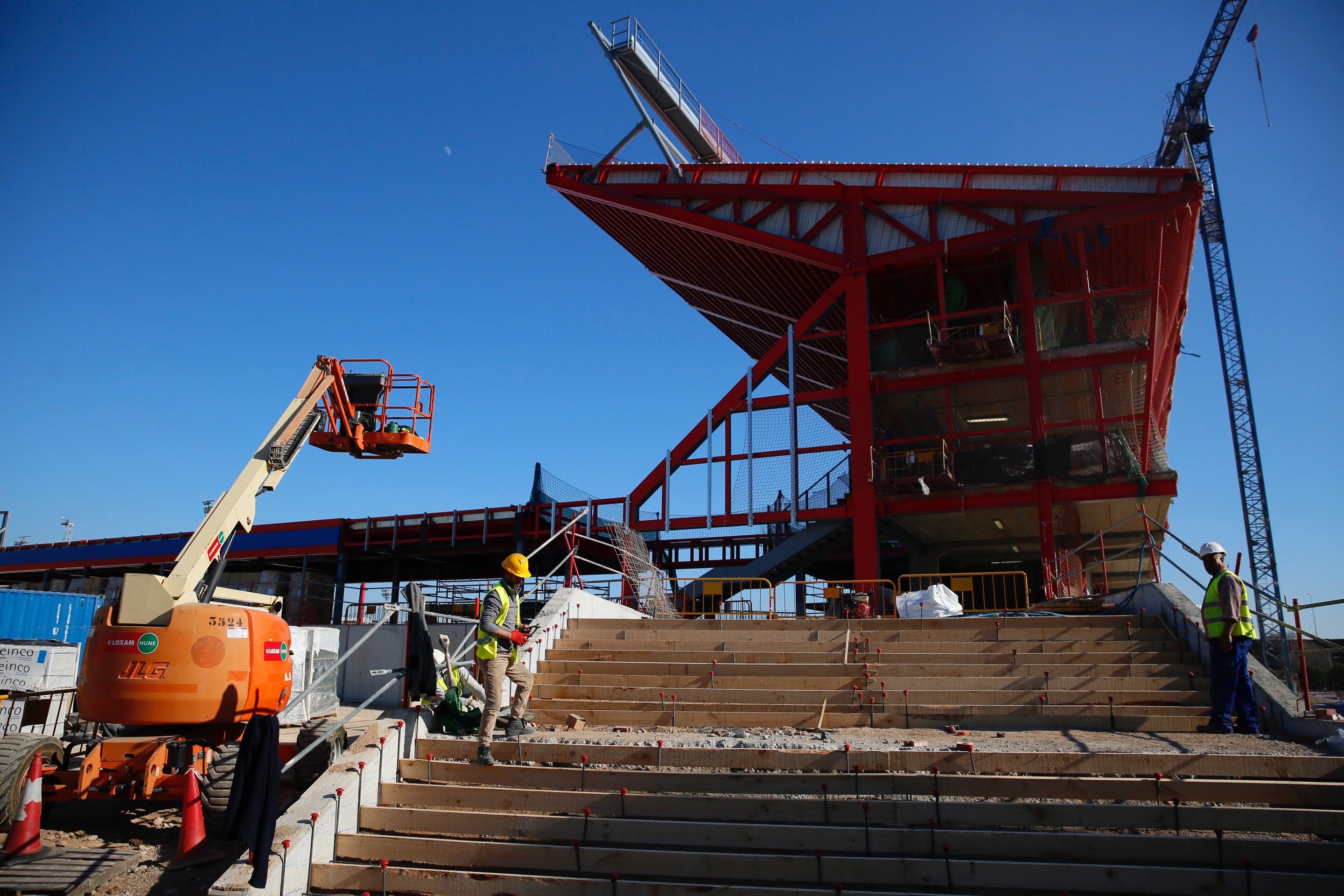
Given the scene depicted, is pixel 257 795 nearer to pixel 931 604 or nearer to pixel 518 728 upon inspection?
pixel 518 728

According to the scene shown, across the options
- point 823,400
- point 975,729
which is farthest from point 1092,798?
point 823,400

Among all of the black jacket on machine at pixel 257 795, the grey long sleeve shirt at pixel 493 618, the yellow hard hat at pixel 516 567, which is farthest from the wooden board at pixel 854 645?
the black jacket on machine at pixel 257 795

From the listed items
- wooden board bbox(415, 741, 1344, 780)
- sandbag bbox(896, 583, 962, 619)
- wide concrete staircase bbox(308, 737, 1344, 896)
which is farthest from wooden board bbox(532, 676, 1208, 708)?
sandbag bbox(896, 583, 962, 619)

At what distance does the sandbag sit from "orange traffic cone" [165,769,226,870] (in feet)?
34.8

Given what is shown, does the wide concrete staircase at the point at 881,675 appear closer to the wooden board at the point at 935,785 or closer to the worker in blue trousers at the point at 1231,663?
the worker in blue trousers at the point at 1231,663

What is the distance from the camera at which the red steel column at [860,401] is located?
21969 millimetres

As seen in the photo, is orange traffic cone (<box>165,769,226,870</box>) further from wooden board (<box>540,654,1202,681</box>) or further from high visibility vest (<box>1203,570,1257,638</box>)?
high visibility vest (<box>1203,570,1257,638</box>)

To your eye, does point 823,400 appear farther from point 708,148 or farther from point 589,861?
point 589,861

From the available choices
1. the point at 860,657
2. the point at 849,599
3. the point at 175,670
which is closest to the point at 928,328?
the point at 849,599

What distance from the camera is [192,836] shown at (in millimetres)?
7340

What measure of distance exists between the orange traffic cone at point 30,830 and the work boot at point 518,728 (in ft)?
12.5

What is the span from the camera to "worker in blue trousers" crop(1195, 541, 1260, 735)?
8.33m

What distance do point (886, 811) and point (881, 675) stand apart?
165 inches

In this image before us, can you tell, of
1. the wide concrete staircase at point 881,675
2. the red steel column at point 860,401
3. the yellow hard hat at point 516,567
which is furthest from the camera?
the red steel column at point 860,401
